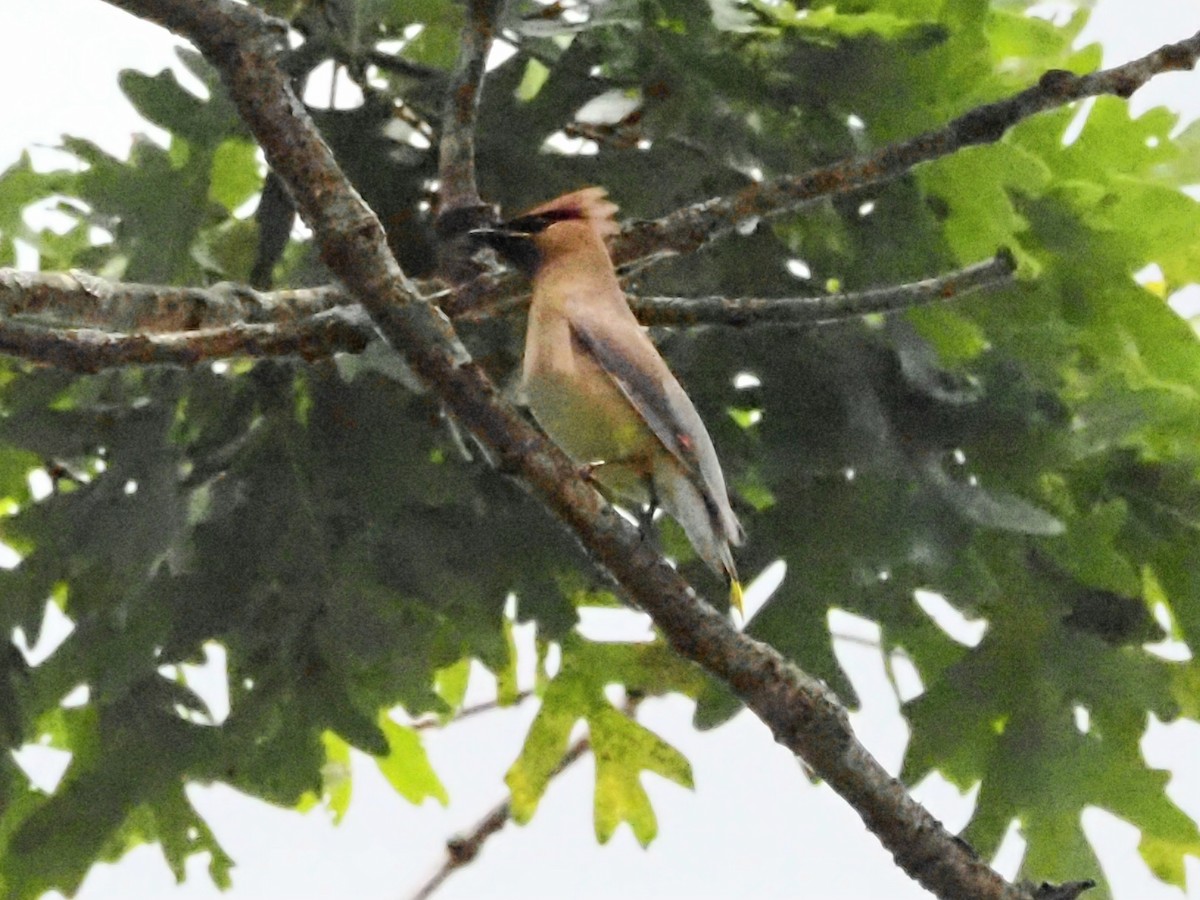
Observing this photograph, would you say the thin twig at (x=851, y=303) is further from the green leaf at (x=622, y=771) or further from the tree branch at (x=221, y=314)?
the green leaf at (x=622, y=771)

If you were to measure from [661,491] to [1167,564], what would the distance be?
84 cm

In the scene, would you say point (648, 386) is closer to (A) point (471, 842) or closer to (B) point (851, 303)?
(B) point (851, 303)

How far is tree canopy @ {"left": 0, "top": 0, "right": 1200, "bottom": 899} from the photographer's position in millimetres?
2203

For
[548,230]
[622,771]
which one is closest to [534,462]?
[548,230]

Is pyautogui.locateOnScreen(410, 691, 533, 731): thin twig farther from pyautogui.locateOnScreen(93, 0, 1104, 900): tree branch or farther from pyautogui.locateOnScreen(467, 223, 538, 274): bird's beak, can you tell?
pyautogui.locateOnScreen(93, 0, 1104, 900): tree branch

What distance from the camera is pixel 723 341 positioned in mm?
2297

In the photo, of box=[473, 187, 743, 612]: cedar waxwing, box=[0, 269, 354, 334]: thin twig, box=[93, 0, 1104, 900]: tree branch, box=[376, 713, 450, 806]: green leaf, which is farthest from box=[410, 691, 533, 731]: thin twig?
box=[93, 0, 1104, 900]: tree branch

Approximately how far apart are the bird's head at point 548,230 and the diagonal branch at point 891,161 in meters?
0.06

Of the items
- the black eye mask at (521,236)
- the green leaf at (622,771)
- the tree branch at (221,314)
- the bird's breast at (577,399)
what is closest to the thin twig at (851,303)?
the tree branch at (221,314)

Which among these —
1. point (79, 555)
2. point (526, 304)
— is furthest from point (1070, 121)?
point (79, 555)

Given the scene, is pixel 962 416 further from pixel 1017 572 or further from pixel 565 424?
pixel 565 424

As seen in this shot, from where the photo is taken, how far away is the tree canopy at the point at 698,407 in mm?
2203

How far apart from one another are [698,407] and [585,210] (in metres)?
0.32

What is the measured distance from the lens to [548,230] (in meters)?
2.07
